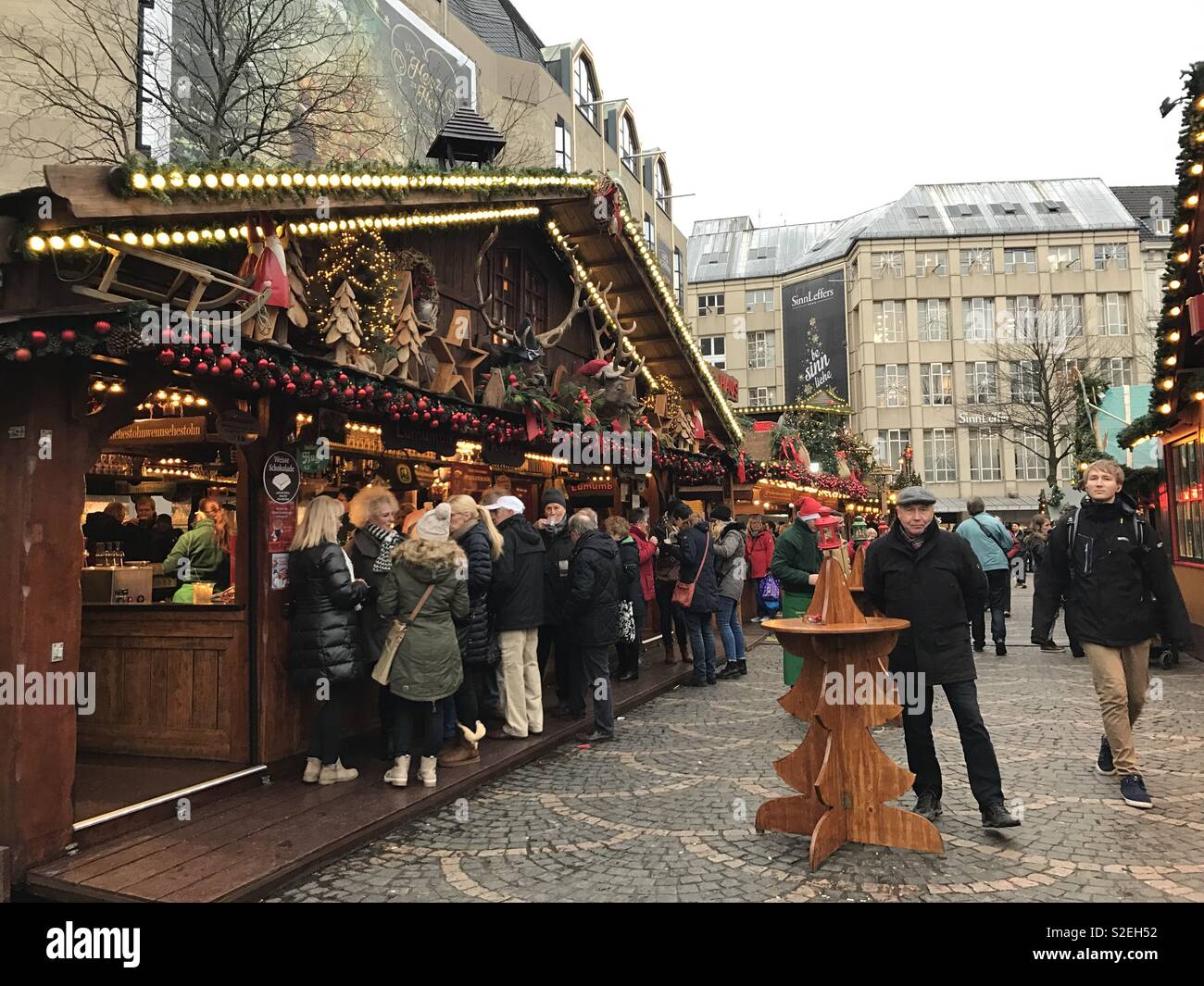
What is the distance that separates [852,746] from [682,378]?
Result: 11686mm

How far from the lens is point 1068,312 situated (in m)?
54.5

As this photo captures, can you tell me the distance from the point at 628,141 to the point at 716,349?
31.1 m

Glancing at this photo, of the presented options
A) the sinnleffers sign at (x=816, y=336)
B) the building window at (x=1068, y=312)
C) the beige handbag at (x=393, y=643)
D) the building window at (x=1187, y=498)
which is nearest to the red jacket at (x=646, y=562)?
the beige handbag at (x=393, y=643)

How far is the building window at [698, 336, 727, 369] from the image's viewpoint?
64.9 meters

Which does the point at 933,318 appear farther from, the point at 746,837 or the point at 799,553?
the point at 746,837

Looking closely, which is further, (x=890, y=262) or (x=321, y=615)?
(x=890, y=262)

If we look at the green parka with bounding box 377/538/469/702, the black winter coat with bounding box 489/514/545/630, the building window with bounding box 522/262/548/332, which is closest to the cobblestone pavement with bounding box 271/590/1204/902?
the green parka with bounding box 377/538/469/702

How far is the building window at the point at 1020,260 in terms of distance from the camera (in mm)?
55562

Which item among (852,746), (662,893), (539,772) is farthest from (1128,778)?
(539,772)

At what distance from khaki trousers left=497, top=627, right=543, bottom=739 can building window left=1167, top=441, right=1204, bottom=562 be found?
10976 millimetres

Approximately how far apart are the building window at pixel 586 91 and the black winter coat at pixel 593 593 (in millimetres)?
27045

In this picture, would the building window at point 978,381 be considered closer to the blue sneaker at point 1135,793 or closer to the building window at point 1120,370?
the building window at point 1120,370

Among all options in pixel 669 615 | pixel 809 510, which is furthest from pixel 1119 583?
pixel 669 615

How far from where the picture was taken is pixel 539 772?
671cm
